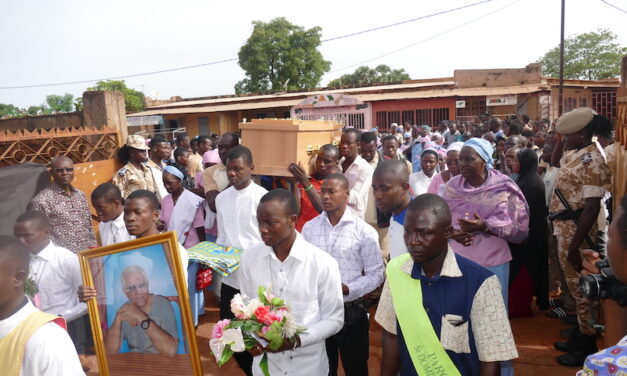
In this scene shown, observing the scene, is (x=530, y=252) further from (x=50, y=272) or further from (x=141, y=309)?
(x=50, y=272)

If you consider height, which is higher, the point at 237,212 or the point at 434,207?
the point at 434,207

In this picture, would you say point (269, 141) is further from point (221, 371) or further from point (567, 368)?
point (567, 368)

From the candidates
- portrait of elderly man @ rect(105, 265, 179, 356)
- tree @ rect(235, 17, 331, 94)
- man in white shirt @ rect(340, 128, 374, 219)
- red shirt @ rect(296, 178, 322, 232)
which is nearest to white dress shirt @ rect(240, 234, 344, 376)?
portrait of elderly man @ rect(105, 265, 179, 356)

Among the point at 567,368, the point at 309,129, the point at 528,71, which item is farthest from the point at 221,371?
the point at 528,71

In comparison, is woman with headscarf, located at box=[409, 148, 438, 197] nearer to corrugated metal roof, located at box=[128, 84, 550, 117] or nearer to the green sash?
the green sash

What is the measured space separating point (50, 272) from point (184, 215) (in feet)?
5.34

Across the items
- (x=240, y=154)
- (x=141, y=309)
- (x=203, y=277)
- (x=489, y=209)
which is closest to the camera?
(x=141, y=309)

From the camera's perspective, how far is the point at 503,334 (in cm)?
197

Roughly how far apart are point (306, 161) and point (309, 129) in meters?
0.33

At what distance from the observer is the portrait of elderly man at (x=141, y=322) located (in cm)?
290

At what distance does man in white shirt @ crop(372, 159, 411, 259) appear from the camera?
3236mm

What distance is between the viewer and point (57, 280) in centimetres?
341

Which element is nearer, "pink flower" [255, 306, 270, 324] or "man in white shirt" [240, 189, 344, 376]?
"pink flower" [255, 306, 270, 324]

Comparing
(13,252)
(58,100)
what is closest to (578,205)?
(13,252)
